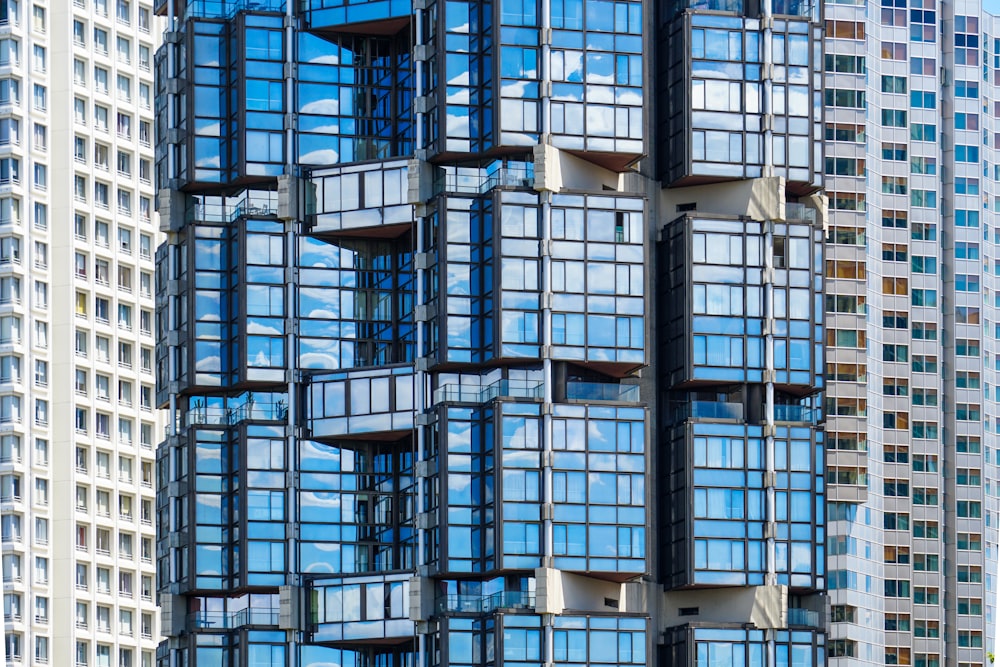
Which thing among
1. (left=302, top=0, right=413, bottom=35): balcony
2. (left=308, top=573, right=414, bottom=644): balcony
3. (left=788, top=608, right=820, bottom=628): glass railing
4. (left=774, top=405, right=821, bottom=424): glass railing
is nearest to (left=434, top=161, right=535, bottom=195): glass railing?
(left=302, top=0, right=413, bottom=35): balcony

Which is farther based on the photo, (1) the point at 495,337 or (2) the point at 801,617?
(2) the point at 801,617

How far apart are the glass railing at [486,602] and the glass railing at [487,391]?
12.0 metres

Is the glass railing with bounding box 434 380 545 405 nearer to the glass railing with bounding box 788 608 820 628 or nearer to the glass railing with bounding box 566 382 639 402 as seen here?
the glass railing with bounding box 566 382 639 402

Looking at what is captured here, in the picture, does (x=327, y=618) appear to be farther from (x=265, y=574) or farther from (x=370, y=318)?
(x=370, y=318)

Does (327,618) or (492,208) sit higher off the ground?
(492,208)

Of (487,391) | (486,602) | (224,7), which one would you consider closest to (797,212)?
(487,391)

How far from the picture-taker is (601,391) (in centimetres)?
15675

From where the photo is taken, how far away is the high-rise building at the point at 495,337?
154m

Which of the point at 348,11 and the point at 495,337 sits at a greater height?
the point at 348,11

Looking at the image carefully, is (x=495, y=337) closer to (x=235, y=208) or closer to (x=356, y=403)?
(x=356, y=403)

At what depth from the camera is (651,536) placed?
157 m

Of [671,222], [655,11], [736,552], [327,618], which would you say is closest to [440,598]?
[327,618]

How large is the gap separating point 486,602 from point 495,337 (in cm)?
1611

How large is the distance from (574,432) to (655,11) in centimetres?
3118
